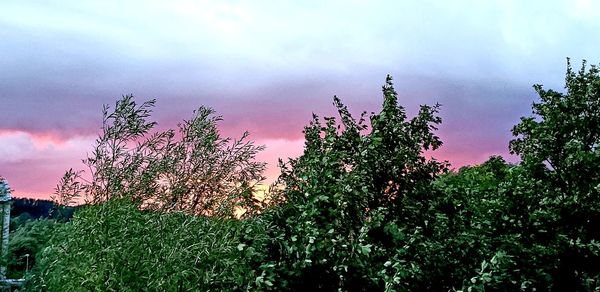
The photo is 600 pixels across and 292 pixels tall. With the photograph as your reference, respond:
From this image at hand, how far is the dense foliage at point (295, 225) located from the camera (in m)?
8.97

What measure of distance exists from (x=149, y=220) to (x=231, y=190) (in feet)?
4.36

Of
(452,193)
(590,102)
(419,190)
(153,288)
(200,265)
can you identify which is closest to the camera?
(153,288)

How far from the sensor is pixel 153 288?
8.59m

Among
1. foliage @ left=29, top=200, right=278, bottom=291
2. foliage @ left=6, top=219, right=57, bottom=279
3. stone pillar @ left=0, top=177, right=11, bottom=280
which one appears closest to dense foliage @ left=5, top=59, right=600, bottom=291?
foliage @ left=29, top=200, right=278, bottom=291

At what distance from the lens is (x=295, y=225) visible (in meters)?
10.3

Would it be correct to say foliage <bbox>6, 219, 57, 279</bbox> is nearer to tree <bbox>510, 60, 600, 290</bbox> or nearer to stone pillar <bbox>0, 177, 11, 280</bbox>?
stone pillar <bbox>0, 177, 11, 280</bbox>

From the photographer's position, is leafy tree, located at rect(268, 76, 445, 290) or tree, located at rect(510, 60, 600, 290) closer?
leafy tree, located at rect(268, 76, 445, 290)

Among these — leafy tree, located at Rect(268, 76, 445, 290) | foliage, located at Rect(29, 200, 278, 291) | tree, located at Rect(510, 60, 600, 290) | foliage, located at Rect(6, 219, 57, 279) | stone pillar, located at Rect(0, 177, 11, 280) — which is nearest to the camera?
foliage, located at Rect(29, 200, 278, 291)

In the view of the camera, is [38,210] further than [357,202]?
Yes

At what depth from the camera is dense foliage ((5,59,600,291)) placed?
29.4 feet

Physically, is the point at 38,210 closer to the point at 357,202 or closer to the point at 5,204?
the point at 5,204

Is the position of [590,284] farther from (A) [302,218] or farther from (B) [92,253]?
(B) [92,253]

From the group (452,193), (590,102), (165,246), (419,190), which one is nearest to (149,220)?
(165,246)

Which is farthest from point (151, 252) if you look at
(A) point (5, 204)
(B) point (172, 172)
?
(A) point (5, 204)
